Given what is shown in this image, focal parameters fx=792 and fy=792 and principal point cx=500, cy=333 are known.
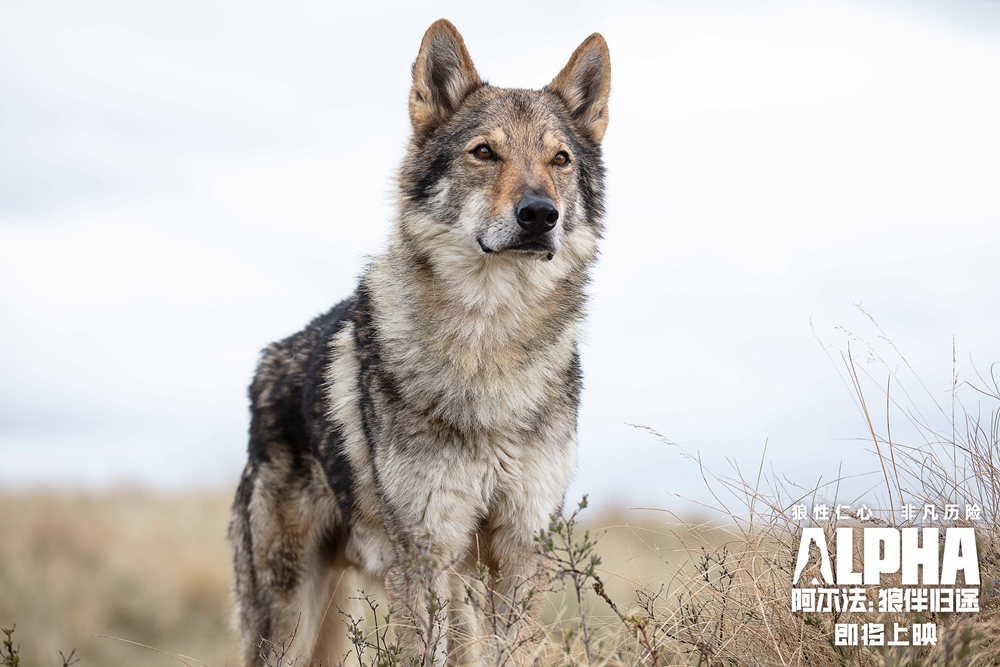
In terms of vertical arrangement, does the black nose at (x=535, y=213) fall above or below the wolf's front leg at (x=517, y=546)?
above

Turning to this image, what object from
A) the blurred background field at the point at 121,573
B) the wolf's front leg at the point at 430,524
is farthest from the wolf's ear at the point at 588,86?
the blurred background field at the point at 121,573

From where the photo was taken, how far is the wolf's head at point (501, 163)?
4016 millimetres

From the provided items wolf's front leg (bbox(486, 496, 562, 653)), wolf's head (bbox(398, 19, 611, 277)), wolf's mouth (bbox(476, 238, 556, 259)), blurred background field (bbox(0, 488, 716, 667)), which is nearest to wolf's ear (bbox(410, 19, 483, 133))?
wolf's head (bbox(398, 19, 611, 277))

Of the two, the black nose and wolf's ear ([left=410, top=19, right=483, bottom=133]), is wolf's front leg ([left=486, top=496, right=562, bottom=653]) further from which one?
wolf's ear ([left=410, top=19, right=483, bottom=133])

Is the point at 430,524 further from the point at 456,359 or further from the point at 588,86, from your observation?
the point at 588,86

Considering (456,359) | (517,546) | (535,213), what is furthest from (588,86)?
(517,546)

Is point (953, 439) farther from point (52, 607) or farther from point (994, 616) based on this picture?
point (52, 607)

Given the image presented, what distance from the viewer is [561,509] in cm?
429

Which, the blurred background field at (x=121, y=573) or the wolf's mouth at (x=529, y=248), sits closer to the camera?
the wolf's mouth at (x=529, y=248)

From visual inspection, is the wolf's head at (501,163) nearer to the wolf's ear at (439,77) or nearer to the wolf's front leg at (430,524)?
the wolf's ear at (439,77)

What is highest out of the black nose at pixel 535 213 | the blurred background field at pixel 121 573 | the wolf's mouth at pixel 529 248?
the black nose at pixel 535 213

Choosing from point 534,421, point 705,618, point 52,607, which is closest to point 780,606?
point 705,618

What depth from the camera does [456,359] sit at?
420cm

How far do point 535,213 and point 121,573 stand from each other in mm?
9912
